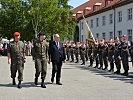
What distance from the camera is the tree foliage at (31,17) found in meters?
60.1

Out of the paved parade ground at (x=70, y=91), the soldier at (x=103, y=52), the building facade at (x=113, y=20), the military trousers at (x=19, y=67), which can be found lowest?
the paved parade ground at (x=70, y=91)

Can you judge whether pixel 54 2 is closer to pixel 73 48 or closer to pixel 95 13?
pixel 95 13

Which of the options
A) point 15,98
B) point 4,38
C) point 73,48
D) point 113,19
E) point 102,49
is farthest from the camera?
point 4,38

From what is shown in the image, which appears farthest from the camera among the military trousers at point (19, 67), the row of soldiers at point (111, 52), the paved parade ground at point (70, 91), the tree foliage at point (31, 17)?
the tree foliage at point (31, 17)

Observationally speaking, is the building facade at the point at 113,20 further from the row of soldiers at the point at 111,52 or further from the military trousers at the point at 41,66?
the military trousers at the point at 41,66

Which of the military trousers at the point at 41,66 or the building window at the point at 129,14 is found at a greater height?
the building window at the point at 129,14

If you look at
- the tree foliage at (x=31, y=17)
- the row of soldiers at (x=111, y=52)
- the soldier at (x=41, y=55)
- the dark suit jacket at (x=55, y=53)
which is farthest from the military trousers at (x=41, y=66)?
the tree foliage at (x=31, y=17)

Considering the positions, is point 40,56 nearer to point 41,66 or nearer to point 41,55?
point 41,55

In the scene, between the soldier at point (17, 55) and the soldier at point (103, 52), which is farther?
the soldier at point (103, 52)

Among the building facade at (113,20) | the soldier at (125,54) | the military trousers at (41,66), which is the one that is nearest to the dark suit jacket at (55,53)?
the military trousers at (41,66)

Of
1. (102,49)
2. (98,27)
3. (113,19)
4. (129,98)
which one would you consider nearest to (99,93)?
(129,98)

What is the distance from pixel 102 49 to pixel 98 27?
39.1 metres

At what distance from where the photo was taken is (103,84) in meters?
13.9

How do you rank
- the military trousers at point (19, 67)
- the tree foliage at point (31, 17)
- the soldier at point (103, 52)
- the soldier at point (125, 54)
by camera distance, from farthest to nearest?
the tree foliage at point (31, 17) → the soldier at point (103, 52) → the soldier at point (125, 54) → the military trousers at point (19, 67)
